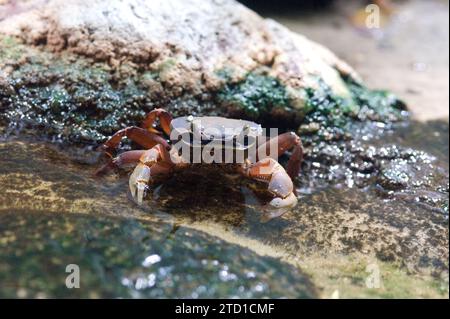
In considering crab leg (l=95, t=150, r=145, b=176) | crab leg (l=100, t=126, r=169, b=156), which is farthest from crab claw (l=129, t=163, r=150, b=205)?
crab leg (l=100, t=126, r=169, b=156)

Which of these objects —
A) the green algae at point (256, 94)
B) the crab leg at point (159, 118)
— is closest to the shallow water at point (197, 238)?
the crab leg at point (159, 118)

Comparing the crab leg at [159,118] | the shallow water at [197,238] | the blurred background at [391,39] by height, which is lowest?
the shallow water at [197,238]

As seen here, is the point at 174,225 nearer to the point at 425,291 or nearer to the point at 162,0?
the point at 425,291

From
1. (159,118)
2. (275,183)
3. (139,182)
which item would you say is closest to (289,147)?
(275,183)

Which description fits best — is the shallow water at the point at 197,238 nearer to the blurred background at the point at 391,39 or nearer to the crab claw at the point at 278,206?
the crab claw at the point at 278,206

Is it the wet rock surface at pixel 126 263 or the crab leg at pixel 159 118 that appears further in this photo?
the crab leg at pixel 159 118

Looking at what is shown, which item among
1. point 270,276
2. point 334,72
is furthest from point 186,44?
point 270,276

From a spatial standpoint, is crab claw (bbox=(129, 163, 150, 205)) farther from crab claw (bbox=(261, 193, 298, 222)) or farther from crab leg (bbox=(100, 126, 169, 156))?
crab claw (bbox=(261, 193, 298, 222))
